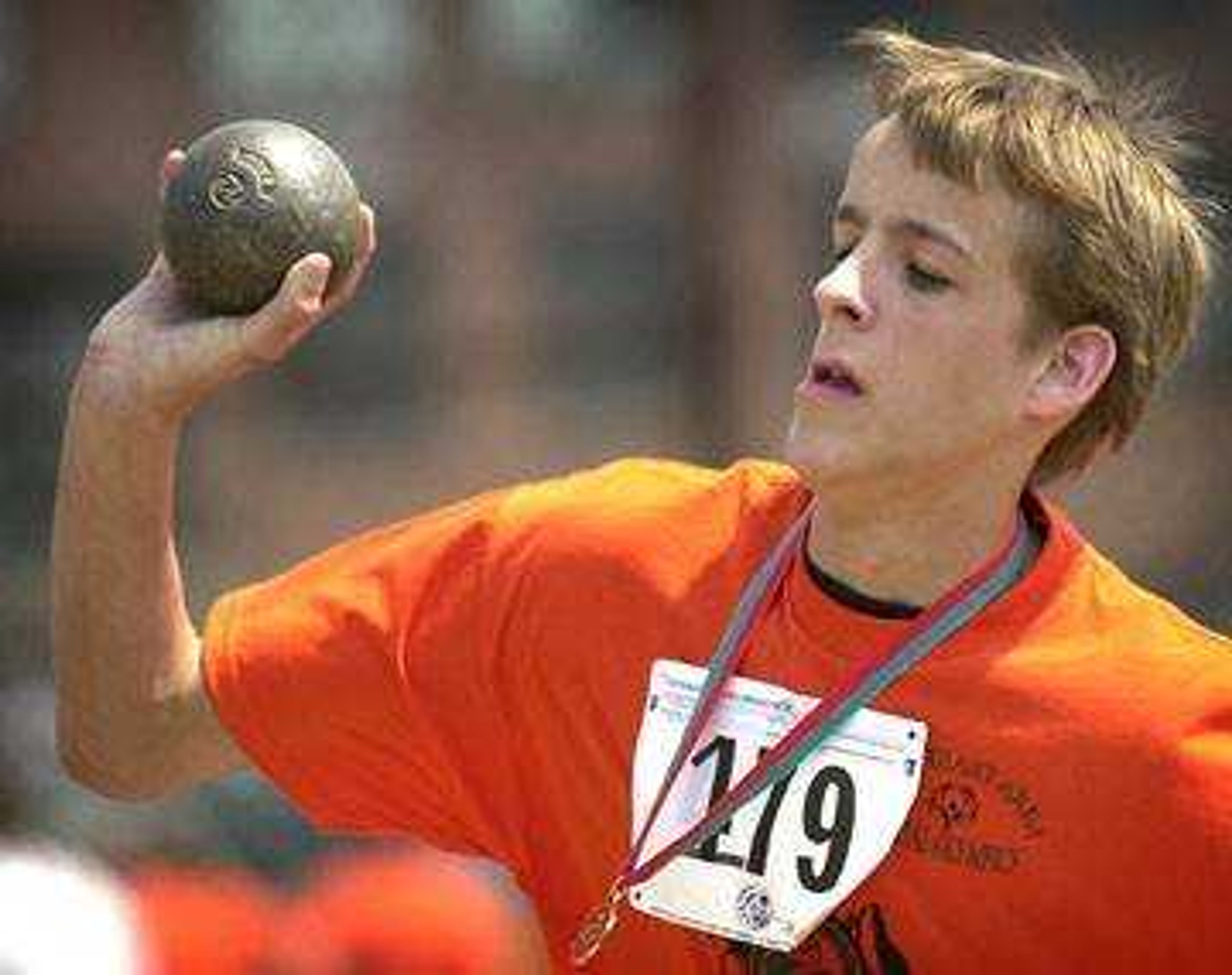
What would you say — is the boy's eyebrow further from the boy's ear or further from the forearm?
the forearm

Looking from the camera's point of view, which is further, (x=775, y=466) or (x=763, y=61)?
(x=763, y=61)

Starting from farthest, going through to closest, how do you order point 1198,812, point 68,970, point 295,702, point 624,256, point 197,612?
point 624,256 → point 197,612 → point 68,970 → point 295,702 → point 1198,812

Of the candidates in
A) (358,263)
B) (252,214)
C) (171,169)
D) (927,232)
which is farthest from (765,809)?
(171,169)

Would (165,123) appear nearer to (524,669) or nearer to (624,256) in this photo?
(624,256)

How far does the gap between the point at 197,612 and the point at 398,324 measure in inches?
57.9

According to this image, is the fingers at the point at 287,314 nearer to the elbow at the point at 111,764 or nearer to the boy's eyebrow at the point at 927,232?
the elbow at the point at 111,764

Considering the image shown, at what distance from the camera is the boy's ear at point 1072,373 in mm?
4379

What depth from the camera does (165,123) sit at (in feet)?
40.6

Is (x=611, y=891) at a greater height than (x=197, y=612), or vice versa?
(x=611, y=891)

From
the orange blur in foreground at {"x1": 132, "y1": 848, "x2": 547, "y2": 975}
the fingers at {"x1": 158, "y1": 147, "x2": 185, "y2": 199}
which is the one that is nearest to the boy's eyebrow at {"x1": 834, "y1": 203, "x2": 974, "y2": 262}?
the fingers at {"x1": 158, "y1": 147, "x2": 185, "y2": 199}

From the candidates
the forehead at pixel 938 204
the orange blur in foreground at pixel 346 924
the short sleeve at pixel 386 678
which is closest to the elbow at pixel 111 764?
the short sleeve at pixel 386 678

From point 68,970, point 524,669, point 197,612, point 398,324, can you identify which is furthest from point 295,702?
point 398,324

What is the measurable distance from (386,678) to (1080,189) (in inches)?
41.7

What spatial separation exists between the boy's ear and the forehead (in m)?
0.16
